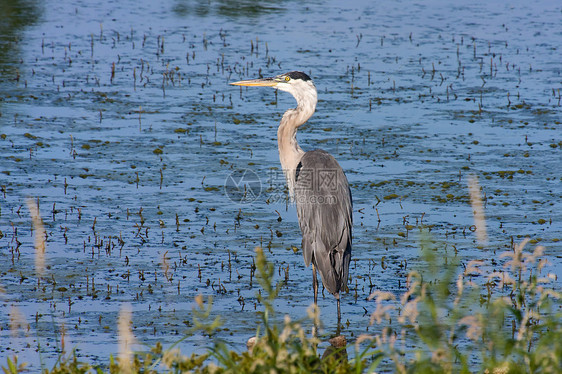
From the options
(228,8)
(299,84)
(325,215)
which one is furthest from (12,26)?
(325,215)

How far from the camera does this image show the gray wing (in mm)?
7285

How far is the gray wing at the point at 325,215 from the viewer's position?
7.29 m

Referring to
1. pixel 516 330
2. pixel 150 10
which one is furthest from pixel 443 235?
pixel 150 10

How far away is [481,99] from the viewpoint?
565 inches

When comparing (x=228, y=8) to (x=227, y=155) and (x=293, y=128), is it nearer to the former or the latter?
(x=227, y=155)

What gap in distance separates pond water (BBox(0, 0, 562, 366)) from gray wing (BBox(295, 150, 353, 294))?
384mm

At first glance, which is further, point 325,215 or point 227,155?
point 227,155

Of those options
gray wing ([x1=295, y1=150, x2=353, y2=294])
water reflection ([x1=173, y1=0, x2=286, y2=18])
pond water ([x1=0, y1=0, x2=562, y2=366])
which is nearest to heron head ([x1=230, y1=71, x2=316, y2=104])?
gray wing ([x1=295, y1=150, x2=353, y2=294])

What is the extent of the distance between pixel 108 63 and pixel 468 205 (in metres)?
9.18

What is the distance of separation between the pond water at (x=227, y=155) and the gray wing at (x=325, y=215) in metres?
0.38

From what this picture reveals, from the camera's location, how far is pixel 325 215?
747cm

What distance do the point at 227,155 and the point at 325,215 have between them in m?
4.37

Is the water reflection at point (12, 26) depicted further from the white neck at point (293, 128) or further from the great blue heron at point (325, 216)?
the great blue heron at point (325, 216)

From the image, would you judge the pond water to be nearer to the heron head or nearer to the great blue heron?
the great blue heron
